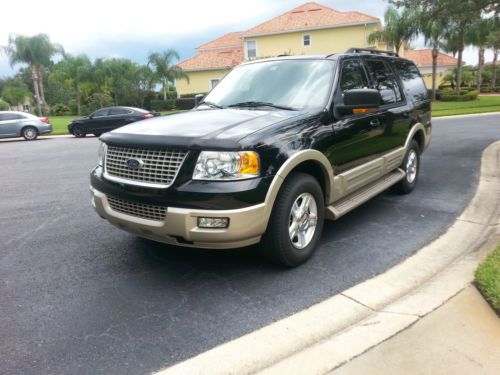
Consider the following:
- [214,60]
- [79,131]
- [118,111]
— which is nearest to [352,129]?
[118,111]

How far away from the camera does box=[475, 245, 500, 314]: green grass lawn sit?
3.00 metres

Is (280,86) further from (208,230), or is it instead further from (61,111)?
(61,111)

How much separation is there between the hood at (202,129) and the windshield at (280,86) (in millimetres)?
348

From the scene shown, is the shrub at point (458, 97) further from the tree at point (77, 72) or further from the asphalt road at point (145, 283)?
the tree at point (77, 72)

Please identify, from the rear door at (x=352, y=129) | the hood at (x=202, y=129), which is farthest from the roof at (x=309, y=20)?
the hood at (x=202, y=129)

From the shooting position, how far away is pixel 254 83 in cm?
475

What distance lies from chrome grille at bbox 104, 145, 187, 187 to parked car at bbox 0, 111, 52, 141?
18.3 m

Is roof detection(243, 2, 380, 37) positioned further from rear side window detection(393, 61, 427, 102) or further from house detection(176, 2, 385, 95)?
rear side window detection(393, 61, 427, 102)

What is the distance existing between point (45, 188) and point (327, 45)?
114 ft

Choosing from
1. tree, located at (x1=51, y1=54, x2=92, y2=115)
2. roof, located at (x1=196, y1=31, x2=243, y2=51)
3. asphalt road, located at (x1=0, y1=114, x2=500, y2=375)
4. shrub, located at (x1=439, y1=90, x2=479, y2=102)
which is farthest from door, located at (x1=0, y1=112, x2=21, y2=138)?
shrub, located at (x1=439, y1=90, x2=479, y2=102)

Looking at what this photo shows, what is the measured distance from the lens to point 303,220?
12.5 ft

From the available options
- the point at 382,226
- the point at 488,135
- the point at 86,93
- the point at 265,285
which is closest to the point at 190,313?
the point at 265,285

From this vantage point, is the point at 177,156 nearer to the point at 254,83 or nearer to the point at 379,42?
the point at 254,83

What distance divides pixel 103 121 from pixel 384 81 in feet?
54.5
